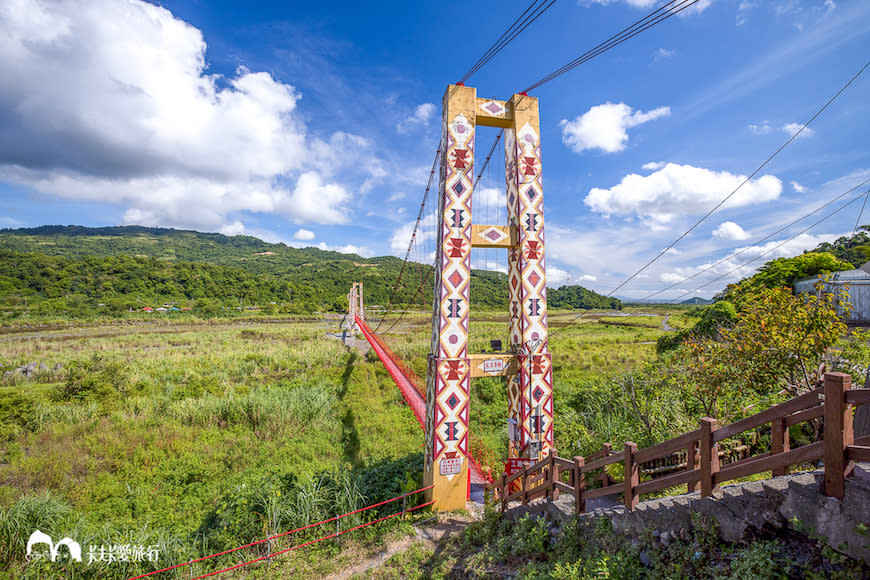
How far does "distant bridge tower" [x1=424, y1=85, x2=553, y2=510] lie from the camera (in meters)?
4.84

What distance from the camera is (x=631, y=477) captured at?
2658mm

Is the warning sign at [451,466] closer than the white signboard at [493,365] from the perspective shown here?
Yes

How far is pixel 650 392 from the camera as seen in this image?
6652mm

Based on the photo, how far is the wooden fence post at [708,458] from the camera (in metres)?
2.19

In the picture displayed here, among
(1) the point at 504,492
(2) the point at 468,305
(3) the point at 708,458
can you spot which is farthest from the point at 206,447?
(3) the point at 708,458

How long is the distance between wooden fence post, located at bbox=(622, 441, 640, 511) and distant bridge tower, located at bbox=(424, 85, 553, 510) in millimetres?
2120

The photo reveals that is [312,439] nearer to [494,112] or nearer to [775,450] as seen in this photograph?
[494,112]

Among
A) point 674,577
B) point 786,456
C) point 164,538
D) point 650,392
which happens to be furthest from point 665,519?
point 164,538

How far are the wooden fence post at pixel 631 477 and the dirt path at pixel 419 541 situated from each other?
8.17 ft

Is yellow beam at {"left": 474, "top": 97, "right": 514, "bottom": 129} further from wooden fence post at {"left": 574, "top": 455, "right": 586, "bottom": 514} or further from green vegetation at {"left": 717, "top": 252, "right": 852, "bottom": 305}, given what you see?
green vegetation at {"left": 717, "top": 252, "right": 852, "bottom": 305}

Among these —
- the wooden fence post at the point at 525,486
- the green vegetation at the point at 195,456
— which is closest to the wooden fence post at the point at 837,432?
the wooden fence post at the point at 525,486

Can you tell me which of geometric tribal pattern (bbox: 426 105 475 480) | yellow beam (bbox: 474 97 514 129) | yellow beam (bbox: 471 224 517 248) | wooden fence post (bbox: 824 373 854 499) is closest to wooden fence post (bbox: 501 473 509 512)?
geometric tribal pattern (bbox: 426 105 475 480)

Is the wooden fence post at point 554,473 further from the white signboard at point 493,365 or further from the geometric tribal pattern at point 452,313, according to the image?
the white signboard at point 493,365

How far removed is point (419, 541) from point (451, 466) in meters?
0.94
